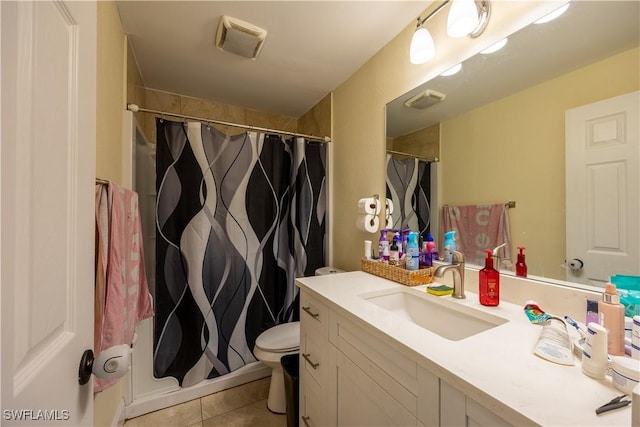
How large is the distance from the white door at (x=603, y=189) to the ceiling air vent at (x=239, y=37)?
146 centimetres

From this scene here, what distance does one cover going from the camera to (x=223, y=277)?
5.45 feet

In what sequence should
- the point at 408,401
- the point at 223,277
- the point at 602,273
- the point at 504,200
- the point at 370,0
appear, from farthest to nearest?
1. the point at 223,277
2. the point at 370,0
3. the point at 504,200
4. the point at 602,273
5. the point at 408,401

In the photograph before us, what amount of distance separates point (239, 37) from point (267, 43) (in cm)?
17

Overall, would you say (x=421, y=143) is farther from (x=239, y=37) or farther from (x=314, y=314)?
(x=239, y=37)

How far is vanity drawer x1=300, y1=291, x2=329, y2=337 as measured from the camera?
1012 millimetres

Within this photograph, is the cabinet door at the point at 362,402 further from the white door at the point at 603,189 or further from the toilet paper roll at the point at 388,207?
the toilet paper roll at the point at 388,207

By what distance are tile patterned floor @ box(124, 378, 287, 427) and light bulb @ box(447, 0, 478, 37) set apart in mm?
2094

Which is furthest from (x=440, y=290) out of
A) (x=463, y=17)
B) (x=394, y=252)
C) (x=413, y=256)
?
(x=463, y=17)

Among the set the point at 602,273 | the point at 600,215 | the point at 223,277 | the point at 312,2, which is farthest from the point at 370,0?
the point at 223,277

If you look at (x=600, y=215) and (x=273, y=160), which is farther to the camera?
(x=273, y=160)

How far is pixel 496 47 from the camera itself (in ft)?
3.30

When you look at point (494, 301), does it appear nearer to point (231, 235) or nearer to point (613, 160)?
point (613, 160)

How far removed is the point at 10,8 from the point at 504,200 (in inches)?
51.6

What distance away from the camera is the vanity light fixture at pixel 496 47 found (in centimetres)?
98
